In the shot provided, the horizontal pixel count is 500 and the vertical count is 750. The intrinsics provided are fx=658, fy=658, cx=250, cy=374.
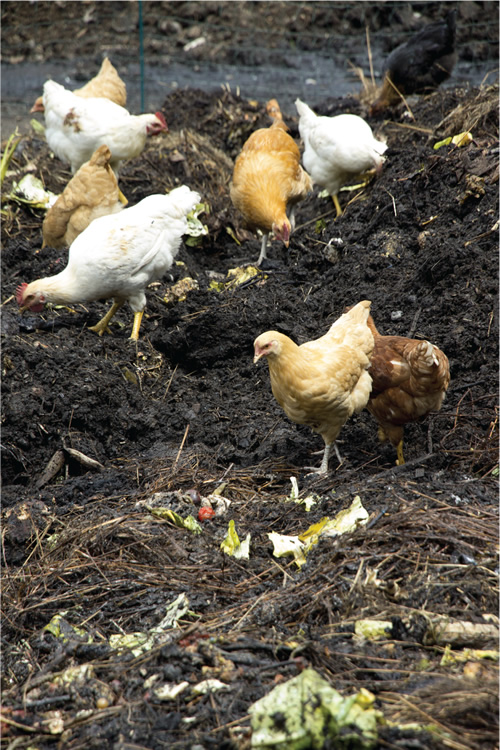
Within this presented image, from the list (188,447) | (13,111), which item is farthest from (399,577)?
(13,111)

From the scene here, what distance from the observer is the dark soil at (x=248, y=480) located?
2.58 meters

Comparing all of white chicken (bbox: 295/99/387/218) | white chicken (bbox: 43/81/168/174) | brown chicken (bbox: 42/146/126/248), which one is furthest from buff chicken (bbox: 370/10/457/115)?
brown chicken (bbox: 42/146/126/248)

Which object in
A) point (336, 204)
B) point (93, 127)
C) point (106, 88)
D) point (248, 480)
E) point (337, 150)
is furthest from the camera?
point (106, 88)

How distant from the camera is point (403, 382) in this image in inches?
173

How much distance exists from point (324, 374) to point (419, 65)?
7.03 meters

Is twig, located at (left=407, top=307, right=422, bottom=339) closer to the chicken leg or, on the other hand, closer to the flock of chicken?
the flock of chicken

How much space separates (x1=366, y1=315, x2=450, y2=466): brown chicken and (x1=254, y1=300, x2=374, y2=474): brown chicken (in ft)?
0.37

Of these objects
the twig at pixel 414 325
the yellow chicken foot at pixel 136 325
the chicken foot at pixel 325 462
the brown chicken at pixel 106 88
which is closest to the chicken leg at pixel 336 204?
the twig at pixel 414 325

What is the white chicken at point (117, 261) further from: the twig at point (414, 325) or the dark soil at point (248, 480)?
the twig at point (414, 325)

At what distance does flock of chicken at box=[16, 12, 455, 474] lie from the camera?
4.28 metres

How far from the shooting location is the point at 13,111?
39.0 ft

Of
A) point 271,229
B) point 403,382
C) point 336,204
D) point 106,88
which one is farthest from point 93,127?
point 403,382

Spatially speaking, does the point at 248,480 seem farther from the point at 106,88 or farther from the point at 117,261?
the point at 106,88

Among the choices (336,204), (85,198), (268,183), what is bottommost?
(336,204)
